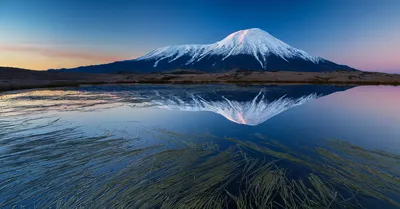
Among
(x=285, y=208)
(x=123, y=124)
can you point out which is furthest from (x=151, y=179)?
(x=123, y=124)

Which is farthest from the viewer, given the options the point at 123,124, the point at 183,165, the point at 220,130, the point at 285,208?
the point at 123,124

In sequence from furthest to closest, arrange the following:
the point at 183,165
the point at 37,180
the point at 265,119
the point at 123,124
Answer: the point at 265,119
the point at 123,124
the point at 183,165
the point at 37,180

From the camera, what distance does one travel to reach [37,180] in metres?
6.84

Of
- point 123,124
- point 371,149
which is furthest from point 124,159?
point 371,149

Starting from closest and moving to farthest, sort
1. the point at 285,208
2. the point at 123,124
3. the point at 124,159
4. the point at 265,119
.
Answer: the point at 285,208, the point at 124,159, the point at 123,124, the point at 265,119

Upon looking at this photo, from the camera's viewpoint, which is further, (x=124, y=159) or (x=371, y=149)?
(x=371, y=149)

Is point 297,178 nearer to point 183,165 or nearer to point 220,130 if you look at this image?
point 183,165

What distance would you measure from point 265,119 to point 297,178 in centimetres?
954

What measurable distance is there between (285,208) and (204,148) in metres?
4.72

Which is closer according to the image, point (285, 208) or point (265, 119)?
point (285, 208)

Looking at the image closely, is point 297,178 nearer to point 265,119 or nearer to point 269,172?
point 269,172

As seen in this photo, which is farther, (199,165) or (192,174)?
(199,165)

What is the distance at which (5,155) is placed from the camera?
881 centimetres

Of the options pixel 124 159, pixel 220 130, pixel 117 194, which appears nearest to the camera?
pixel 117 194
